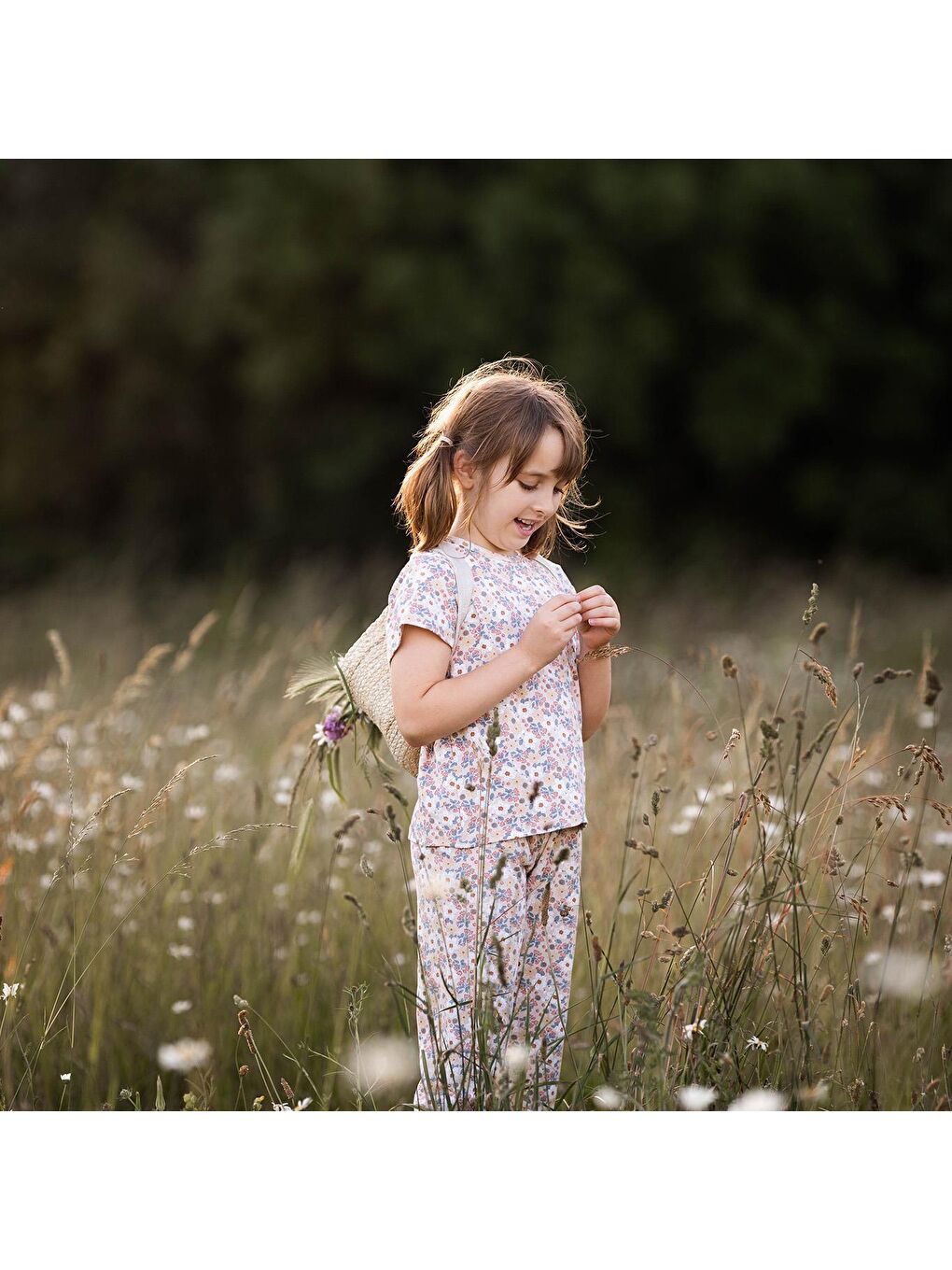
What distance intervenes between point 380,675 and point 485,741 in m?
0.25

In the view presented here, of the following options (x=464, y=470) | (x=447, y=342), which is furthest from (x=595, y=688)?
(x=447, y=342)

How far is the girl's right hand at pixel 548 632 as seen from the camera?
2062mm

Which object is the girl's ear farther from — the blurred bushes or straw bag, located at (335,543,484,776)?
the blurred bushes

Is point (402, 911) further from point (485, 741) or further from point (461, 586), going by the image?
point (461, 586)

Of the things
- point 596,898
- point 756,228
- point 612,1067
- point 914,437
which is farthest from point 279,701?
point 914,437

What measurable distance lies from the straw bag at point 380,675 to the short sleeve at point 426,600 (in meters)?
0.02

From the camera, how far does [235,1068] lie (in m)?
2.75

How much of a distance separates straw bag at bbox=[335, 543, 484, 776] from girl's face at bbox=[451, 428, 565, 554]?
0.08 m

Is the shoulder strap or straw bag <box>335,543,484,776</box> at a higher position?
the shoulder strap

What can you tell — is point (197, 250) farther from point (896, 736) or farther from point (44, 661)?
point (896, 736)

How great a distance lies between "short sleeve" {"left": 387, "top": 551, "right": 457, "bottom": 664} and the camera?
6.91ft

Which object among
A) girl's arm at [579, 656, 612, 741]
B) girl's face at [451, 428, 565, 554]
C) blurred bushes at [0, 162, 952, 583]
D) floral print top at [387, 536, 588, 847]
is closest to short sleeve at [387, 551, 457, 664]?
floral print top at [387, 536, 588, 847]

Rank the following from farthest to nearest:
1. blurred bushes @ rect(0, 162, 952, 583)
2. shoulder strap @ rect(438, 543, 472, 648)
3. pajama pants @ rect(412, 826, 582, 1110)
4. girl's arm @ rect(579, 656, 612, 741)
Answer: blurred bushes @ rect(0, 162, 952, 583)
girl's arm @ rect(579, 656, 612, 741)
shoulder strap @ rect(438, 543, 472, 648)
pajama pants @ rect(412, 826, 582, 1110)

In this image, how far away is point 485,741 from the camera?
2135mm
